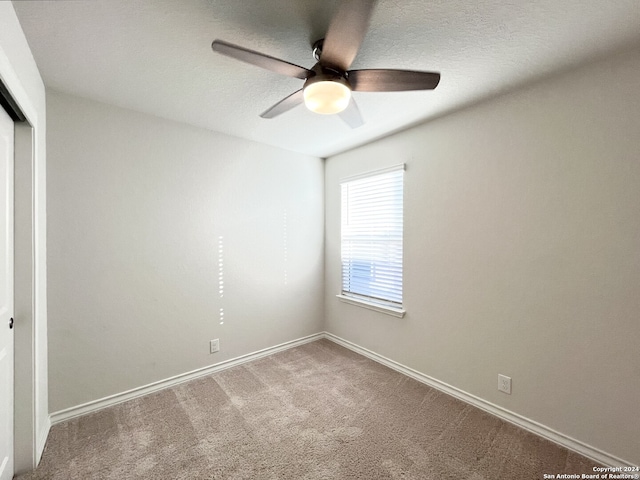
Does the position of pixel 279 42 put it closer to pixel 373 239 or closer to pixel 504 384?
pixel 373 239

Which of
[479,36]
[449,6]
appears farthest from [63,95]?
[479,36]

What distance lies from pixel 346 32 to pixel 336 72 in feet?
0.84

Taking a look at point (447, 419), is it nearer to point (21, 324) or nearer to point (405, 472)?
point (405, 472)

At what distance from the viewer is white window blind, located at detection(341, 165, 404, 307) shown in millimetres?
2934

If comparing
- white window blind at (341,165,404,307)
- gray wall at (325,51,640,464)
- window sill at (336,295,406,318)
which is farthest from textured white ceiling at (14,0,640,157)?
window sill at (336,295,406,318)

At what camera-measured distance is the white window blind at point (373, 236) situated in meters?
2.93

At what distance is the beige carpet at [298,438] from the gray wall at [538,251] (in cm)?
32

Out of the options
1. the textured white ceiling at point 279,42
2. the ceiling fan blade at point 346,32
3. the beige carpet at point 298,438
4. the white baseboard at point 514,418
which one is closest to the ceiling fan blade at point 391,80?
the ceiling fan blade at point 346,32

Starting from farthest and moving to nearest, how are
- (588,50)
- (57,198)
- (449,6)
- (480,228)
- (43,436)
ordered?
(480,228)
(57,198)
(43,436)
(588,50)
(449,6)

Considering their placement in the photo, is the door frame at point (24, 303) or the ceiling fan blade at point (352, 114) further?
the ceiling fan blade at point (352, 114)

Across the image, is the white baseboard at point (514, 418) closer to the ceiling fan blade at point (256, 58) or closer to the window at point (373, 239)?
the window at point (373, 239)

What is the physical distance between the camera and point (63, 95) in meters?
2.10

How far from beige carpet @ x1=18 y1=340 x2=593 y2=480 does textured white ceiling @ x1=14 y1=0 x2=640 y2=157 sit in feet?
7.85

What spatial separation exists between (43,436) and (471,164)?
3595mm
